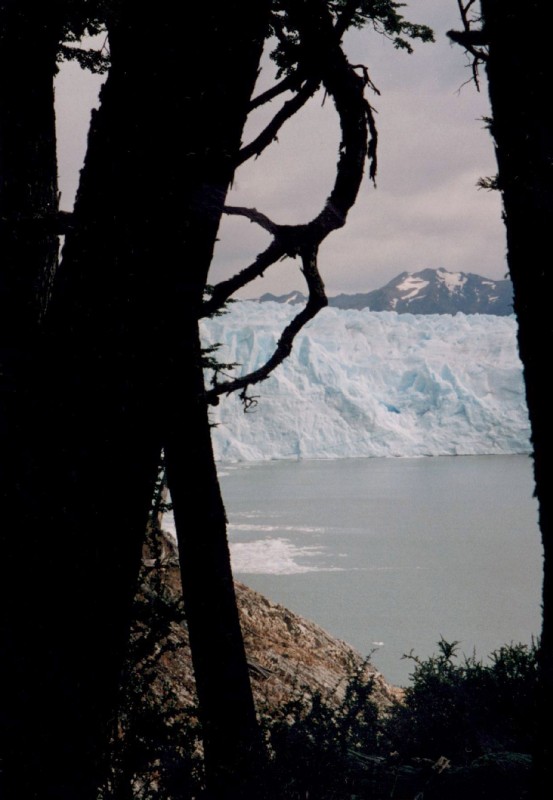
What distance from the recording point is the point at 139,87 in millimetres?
1803

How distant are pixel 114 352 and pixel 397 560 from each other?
1322 inches

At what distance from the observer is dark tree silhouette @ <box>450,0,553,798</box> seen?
6.49 ft

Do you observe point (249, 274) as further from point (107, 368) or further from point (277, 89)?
point (107, 368)

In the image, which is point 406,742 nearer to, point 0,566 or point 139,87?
point 0,566

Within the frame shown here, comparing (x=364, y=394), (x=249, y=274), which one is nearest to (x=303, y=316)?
(x=249, y=274)

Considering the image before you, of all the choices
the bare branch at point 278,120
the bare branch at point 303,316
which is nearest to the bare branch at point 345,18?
the bare branch at point 278,120

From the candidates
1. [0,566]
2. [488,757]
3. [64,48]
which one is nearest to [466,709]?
[488,757]

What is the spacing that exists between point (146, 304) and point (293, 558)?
31.2 metres

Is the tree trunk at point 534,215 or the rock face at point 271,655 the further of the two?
the rock face at point 271,655

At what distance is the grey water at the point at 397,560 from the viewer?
73.3ft

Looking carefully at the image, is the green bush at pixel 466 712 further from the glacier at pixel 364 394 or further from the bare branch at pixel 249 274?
the glacier at pixel 364 394

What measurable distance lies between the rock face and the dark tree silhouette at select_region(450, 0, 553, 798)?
5752mm

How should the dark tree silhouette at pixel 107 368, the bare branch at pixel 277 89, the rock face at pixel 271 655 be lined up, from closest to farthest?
the dark tree silhouette at pixel 107 368 < the bare branch at pixel 277 89 < the rock face at pixel 271 655

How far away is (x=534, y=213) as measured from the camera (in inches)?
79.0
